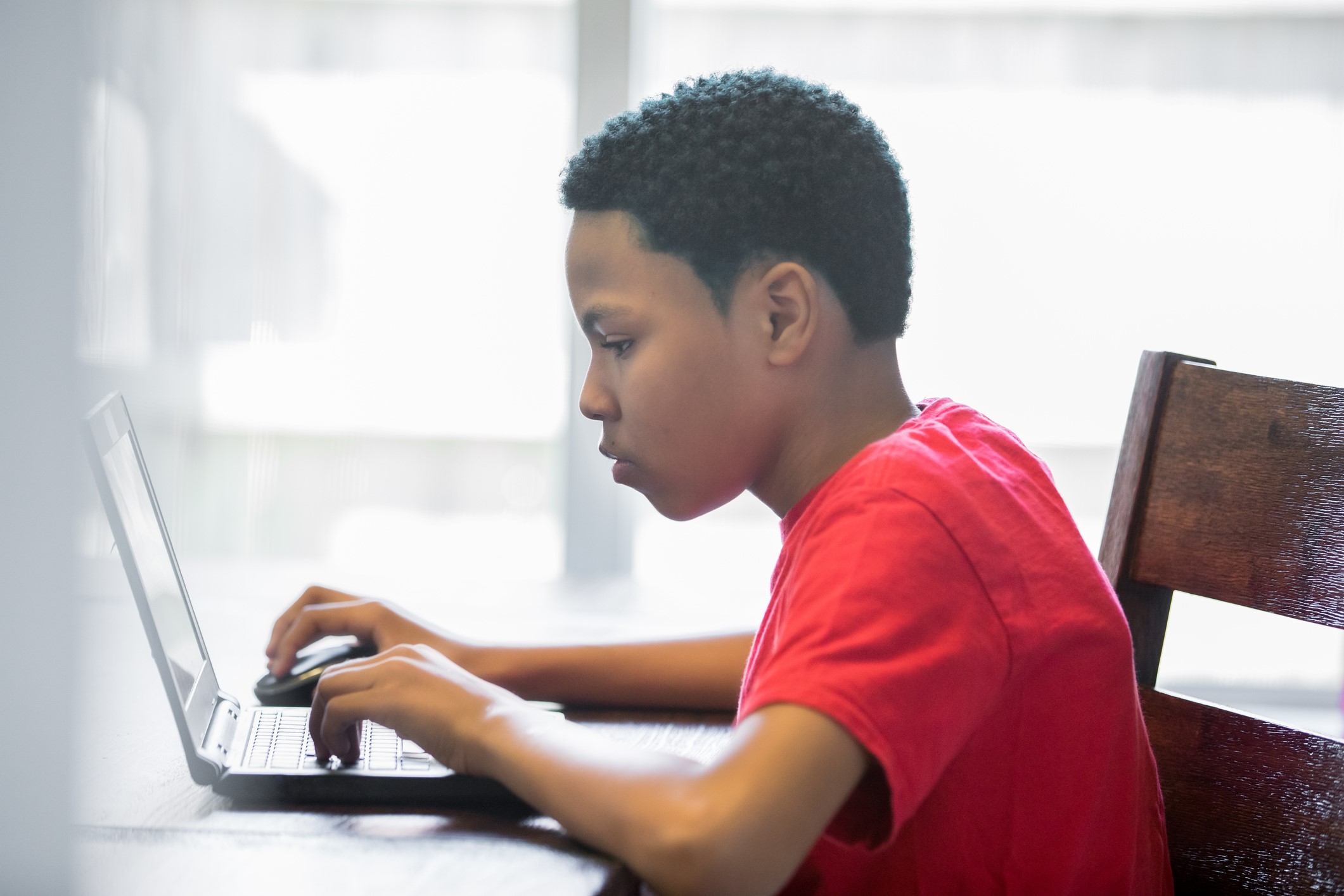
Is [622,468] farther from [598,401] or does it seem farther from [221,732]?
[221,732]

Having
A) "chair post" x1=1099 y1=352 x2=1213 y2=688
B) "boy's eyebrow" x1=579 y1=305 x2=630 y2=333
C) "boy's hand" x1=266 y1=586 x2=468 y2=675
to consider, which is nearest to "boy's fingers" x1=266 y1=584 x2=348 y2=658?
"boy's hand" x1=266 y1=586 x2=468 y2=675

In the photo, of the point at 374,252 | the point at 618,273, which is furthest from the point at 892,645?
the point at 374,252

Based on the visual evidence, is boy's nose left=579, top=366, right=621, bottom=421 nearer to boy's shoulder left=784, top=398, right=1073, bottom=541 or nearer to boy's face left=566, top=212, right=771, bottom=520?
boy's face left=566, top=212, right=771, bottom=520

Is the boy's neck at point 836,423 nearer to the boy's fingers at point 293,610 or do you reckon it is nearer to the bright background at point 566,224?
the boy's fingers at point 293,610

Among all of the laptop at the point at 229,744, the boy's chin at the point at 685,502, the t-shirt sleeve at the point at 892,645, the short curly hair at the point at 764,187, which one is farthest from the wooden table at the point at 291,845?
the short curly hair at the point at 764,187

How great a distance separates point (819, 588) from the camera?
51cm

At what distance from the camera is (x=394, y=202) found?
5.95ft

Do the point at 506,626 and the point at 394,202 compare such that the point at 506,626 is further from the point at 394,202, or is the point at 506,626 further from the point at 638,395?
the point at 394,202

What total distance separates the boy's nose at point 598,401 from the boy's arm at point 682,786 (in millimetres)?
192

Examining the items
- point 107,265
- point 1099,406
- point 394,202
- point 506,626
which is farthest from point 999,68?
point 107,265

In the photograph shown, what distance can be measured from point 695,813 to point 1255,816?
1.34ft

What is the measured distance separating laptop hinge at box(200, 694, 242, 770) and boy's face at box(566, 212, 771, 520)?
277 mm

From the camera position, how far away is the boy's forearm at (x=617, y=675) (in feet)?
2.64

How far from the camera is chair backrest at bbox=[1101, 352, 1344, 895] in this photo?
2.10 ft
